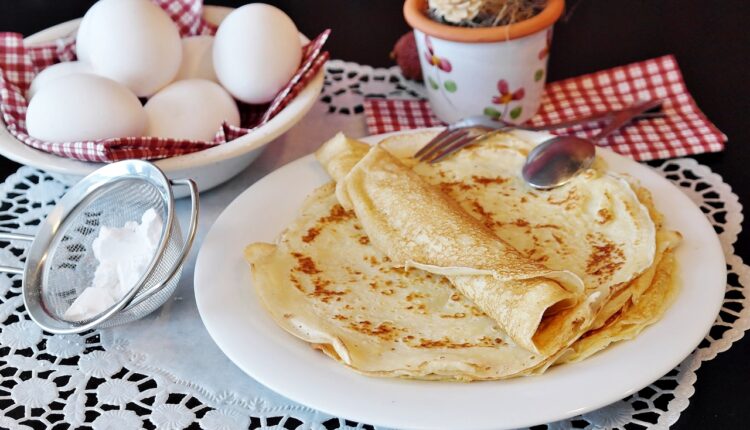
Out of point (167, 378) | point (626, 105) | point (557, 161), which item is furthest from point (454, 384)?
point (626, 105)

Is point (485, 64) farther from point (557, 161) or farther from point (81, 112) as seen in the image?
point (81, 112)

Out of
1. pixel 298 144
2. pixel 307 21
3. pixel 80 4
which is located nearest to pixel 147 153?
pixel 298 144

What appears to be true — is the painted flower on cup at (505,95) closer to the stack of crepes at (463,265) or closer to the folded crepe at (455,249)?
the stack of crepes at (463,265)

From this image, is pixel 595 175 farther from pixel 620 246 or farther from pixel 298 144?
pixel 298 144

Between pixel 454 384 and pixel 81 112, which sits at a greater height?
pixel 81 112

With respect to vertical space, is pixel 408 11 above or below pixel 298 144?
above

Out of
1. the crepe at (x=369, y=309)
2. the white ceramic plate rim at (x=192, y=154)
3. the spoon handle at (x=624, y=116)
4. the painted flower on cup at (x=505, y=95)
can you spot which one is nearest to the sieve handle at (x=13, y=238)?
the white ceramic plate rim at (x=192, y=154)
